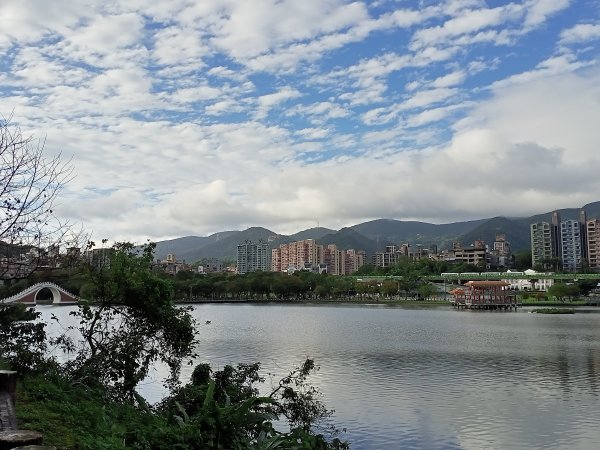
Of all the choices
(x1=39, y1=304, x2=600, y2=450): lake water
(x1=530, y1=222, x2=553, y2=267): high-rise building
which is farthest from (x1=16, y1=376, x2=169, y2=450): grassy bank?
(x1=530, y1=222, x2=553, y2=267): high-rise building

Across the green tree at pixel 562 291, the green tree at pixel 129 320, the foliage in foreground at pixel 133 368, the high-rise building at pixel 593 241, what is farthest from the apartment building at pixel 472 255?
the green tree at pixel 129 320

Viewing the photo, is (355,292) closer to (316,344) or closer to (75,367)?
(316,344)

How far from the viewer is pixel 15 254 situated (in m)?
10.8

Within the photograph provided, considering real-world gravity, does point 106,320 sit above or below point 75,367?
above

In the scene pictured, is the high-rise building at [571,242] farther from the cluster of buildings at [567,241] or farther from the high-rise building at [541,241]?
the high-rise building at [541,241]

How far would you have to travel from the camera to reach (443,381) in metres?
23.0

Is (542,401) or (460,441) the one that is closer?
(460,441)

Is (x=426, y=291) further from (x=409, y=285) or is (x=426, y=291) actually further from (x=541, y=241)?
(x=541, y=241)

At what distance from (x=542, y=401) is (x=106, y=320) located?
15.2 metres

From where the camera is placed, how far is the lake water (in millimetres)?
15656

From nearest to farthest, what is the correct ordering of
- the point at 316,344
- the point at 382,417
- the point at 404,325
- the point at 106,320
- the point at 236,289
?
1. the point at 106,320
2. the point at 382,417
3. the point at 316,344
4. the point at 404,325
5. the point at 236,289

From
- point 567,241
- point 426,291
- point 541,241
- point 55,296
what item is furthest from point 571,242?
point 55,296

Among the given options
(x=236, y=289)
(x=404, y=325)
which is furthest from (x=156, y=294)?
(x=236, y=289)

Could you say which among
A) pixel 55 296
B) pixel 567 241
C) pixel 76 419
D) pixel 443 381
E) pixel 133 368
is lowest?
pixel 443 381
